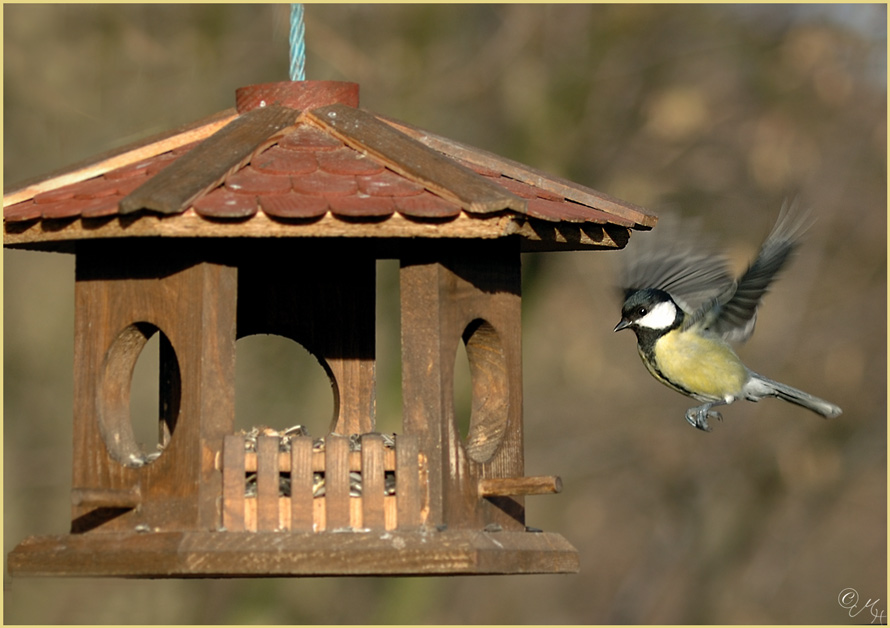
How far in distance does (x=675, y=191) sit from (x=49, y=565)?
25.8 ft

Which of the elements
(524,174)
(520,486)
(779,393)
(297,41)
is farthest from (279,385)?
(520,486)

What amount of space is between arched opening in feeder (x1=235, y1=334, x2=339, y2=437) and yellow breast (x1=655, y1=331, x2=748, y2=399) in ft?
16.6

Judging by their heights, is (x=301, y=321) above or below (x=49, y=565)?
above

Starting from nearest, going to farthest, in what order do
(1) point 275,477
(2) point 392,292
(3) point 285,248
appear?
(1) point 275,477 < (3) point 285,248 < (2) point 392,292

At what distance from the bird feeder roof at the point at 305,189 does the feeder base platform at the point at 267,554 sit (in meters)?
0.86

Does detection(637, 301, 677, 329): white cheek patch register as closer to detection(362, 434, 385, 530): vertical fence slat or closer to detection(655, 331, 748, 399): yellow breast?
detection(655, 331, 748, 399): yellow breast

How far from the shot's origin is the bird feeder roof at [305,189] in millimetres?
4156

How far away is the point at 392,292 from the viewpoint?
1124 cm

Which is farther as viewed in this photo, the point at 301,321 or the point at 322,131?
the point at 301,321

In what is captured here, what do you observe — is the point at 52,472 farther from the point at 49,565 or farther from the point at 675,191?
the point at 49,565

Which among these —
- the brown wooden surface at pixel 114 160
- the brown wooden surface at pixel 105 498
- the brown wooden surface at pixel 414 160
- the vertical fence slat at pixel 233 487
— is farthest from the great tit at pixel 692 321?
the brown wooden surface at pixel 105 498

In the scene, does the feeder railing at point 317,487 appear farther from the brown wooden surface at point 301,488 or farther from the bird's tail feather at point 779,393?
the bird's tail feather at point 779,393

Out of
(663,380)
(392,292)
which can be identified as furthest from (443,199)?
(392,292)

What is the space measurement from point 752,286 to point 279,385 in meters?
5.93
